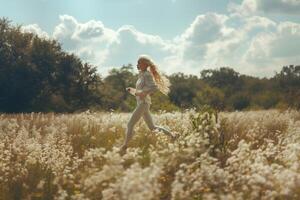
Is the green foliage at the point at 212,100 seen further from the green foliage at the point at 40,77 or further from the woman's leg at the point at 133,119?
the green foliage at the point at 40,77

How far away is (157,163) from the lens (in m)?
4.81

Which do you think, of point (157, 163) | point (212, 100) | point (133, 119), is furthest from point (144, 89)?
point (157, 163)

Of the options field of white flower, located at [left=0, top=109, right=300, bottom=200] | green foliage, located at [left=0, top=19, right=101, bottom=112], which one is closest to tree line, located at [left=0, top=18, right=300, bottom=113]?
green foliage, located at [left=0, top=19, right=101, bottom=112]

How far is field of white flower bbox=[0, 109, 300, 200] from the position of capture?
4812mm

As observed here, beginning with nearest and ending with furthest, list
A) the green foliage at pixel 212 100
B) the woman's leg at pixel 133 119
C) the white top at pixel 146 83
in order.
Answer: the green foliage at pixel 212 100, the white top at pixel 146 83, the woman's leg at pixel 133 119

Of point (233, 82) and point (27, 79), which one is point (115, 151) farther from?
point (233, 82)

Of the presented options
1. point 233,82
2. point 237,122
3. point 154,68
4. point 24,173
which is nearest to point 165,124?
point 237,122

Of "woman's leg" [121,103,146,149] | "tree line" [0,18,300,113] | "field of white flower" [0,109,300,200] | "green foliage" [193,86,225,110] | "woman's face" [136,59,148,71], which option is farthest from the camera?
"tree line" [0,18,300,113]

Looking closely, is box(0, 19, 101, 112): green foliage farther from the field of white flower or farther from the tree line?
the field of white flower

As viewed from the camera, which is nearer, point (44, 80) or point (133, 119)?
point (133, 119)

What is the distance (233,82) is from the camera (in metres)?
98.4

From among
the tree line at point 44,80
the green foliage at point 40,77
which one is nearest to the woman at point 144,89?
the tree line at point 44,80

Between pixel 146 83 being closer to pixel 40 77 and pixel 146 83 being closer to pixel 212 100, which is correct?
pixel 212 100

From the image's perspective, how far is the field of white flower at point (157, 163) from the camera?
4.81m
